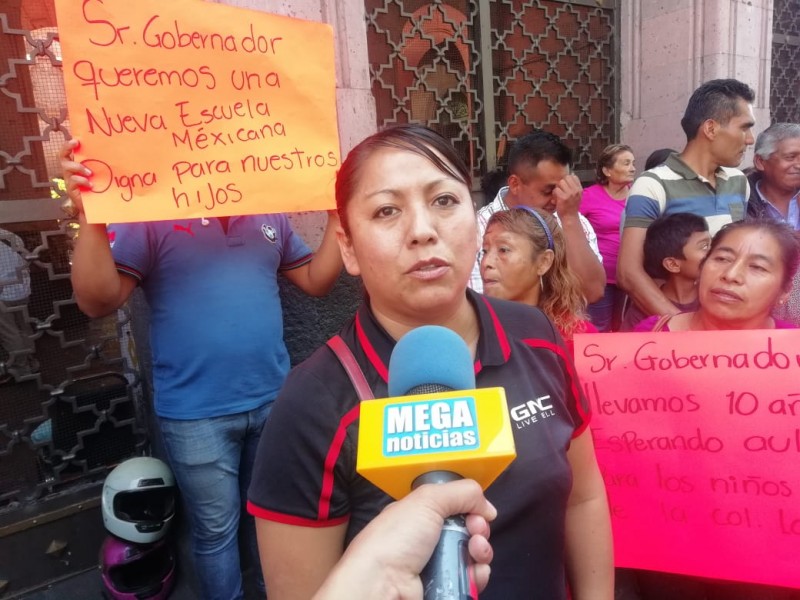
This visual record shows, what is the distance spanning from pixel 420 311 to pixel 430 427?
0.46 meters

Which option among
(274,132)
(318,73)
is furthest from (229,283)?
(318,73)

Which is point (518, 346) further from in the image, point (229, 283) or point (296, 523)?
point (229, 283)

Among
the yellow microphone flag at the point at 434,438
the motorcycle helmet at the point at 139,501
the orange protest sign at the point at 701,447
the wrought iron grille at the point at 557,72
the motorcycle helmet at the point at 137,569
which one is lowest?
the motorcycle helmet at the point at 137,569

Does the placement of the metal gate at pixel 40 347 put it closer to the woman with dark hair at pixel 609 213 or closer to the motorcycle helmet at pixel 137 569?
the motorcycle helmet at pixel 137 569

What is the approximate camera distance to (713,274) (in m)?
2.15

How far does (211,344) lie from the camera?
248 cm

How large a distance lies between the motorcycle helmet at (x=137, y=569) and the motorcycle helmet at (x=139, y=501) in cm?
8

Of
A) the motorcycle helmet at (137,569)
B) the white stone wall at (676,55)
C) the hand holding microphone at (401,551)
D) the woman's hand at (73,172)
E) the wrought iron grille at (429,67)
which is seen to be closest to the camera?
Answer: the hand holding microphone at (401,551)

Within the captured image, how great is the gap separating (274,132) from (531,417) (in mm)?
1601

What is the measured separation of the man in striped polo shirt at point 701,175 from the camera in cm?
335

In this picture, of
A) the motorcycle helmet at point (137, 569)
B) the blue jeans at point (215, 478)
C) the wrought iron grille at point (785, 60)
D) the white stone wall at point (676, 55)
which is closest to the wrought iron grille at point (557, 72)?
the white stone wall at point (676, 55)

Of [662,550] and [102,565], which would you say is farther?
[102,565]

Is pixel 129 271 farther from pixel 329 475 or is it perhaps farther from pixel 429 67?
pixel 429 67

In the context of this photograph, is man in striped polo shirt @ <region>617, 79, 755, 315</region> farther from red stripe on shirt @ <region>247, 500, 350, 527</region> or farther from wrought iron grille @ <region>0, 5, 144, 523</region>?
wrought iron grille @ <region>0, 5, 144, 523</region>
